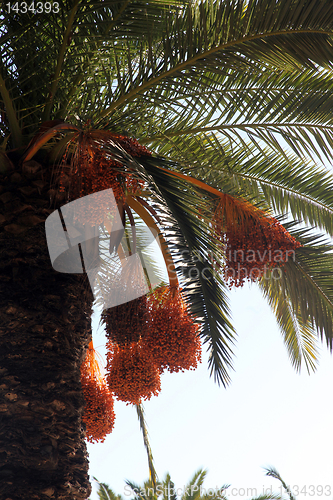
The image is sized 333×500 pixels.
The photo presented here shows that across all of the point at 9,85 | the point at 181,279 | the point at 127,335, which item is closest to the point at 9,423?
the point at 127,335

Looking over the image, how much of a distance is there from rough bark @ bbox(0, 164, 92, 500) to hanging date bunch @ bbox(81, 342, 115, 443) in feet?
3.11

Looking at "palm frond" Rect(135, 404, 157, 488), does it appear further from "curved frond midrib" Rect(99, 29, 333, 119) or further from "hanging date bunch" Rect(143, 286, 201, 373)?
"curved frond midrib" Rect(99, 29, 333, 119)

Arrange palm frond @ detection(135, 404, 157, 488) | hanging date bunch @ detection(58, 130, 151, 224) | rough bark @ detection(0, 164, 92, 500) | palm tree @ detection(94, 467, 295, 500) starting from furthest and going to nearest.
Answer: palm tree @ detection(94, 467, 295, 500) → palm frond @ detection(135, 404, 157, 488) → hanging date bunch @ detection(58, 130, 151, 224) → rough bark @ detection(0, 164, 92, 500)

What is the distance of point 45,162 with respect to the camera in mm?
3293

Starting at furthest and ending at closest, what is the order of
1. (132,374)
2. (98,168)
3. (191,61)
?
(132,374), (191,61), (98,168)

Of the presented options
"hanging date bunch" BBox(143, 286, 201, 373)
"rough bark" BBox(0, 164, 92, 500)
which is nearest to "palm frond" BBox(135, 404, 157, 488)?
"hanging date bunch" BBox(143, 286, 201, 373)

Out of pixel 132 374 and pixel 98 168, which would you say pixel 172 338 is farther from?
pixel 98 168

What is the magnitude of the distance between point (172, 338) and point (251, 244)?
0.95 metres

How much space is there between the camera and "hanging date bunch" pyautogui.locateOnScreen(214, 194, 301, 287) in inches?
129

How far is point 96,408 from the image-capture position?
3.97 m

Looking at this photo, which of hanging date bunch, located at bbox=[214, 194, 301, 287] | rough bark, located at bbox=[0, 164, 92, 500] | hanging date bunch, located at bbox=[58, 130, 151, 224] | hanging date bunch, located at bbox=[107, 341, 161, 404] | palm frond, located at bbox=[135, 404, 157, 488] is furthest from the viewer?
palm frond, located at bbox=[135, 404, 157, 488]

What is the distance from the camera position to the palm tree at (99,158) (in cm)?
276

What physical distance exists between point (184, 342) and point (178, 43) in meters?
2.18

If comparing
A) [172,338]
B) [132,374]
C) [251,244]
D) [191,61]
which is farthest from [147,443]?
[191,61]
